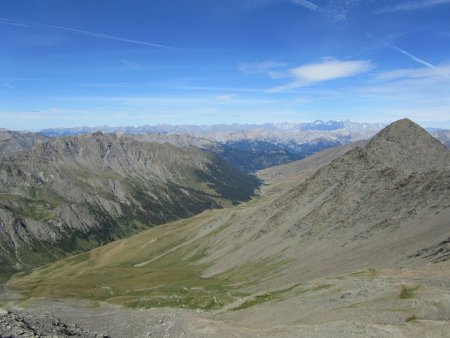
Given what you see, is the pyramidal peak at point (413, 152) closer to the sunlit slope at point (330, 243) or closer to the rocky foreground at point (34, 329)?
the sunlit slope at point (330, 243)

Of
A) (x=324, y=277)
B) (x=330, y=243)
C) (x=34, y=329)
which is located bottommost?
(x=324, y=277)

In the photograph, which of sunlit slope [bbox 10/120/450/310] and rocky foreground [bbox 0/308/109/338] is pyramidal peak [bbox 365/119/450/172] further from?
rocky foreground [bbox 0/308/109/338]

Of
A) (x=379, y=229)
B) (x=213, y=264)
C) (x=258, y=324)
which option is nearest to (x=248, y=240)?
(x=213, y=264)

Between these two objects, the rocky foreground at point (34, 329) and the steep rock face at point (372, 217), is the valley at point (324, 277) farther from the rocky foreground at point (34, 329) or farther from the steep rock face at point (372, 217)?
the rocky foreground at point (34, 329)

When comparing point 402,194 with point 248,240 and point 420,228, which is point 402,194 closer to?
point 420,228

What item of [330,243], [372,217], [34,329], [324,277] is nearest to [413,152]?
[372,217]

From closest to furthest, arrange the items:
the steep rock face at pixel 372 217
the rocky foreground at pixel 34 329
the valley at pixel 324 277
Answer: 1. the rocky foreground at pixel 34 329
2. the valley at pixel 324 277
3. the steep rock face at pixel 372 217

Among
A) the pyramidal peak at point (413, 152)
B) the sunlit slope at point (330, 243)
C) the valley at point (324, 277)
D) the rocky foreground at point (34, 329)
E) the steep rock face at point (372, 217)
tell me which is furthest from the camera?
the pyramidal peak at point (413, 152)

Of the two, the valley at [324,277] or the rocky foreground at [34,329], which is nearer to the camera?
the rocky foreground at [34,329]

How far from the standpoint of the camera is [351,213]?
16825 centimetres

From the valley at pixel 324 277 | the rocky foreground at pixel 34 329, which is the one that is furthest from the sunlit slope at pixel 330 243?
the rocky foreground at pixel 34 329

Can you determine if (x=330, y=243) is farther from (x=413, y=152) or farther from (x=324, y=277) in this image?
(x=413, y=152)

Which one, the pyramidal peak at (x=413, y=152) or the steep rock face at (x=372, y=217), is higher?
the pyramidal peak at (x=413, y=152)

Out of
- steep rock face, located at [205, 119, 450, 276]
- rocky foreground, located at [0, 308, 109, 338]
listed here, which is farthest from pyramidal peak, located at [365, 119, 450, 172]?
rocky foreground, located at [0, 308, 109, 338]
